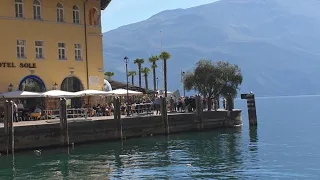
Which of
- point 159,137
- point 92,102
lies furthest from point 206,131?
point 92,102

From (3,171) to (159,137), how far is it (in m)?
15.7

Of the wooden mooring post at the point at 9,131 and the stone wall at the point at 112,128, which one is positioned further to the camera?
the stone wall at the point at 112,128

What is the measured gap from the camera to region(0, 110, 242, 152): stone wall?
3030cm

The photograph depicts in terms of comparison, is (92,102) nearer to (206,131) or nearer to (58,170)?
(206,131)

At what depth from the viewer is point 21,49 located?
4084cm

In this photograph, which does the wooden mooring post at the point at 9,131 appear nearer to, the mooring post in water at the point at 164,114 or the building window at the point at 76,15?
the mooring post in water at the point at 164,114

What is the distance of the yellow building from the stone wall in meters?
9.53

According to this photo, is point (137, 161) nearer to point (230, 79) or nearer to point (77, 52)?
point (77, 52)

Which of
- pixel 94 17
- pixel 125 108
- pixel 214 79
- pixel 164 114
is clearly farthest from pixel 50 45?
pixel 214 79

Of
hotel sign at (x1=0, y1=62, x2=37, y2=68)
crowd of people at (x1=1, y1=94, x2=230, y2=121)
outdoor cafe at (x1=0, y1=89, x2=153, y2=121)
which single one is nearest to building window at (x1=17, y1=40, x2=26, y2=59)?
hotel sign at (x1=0, y1=62, x2=37, y2=68)

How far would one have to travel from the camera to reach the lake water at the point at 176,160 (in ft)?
73.2

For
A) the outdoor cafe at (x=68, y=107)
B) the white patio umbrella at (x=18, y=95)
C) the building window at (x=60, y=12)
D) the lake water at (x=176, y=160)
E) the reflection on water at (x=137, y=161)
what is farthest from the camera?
the building window at (x=60, y=12)

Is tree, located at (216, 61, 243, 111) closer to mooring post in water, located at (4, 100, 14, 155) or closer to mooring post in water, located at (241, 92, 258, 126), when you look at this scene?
mooring post in water, located at (241, 92, 258, 126)

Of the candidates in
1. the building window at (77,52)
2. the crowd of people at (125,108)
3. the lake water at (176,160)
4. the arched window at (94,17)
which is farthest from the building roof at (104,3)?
the lake water at (176,160)
